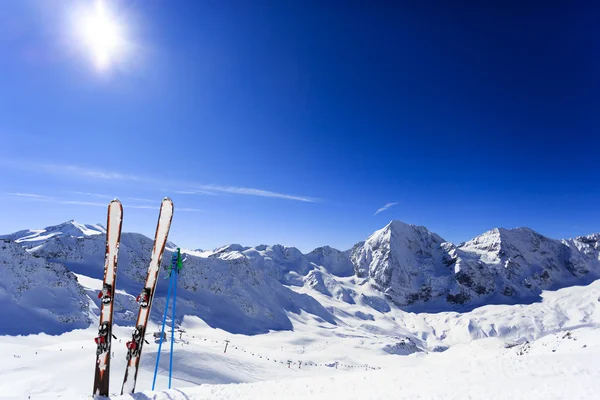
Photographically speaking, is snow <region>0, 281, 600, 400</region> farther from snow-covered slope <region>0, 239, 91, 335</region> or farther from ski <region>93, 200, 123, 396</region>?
snow-covered slope <region>0, 239, 91, 335</region>

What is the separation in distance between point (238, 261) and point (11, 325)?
85514 mm

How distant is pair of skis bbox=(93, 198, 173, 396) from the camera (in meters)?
14.1

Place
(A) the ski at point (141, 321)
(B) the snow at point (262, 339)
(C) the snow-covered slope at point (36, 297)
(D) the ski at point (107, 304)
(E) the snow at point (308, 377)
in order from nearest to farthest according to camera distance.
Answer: (D) the ski at point (107, 304) < (E) the snow at point (308, 377) < (A) the ski at point (141, 321) < (B) the snow at point (262, 339) < (C) the snow-covered slope at point (36, 297)

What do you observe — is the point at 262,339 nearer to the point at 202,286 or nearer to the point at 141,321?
the point at 202,286

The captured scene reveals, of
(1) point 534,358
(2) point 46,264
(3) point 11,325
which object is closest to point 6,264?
(2) point 46,264

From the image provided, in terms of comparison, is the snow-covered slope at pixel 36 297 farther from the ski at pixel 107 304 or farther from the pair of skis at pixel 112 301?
the ski at pixel 107 304

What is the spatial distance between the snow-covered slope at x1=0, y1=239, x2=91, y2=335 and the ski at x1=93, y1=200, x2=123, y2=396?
48222 mm

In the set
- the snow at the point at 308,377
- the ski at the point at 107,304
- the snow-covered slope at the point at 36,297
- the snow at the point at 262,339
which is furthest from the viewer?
the snow-covered slope at the point at 36,297

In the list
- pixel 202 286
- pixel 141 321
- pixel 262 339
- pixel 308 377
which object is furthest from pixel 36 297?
pixel 308 377

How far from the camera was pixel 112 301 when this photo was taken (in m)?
14.6

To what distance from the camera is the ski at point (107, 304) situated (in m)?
14.1

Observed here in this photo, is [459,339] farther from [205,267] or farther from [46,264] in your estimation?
[46,264]

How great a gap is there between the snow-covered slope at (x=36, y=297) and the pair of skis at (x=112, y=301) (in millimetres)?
48114

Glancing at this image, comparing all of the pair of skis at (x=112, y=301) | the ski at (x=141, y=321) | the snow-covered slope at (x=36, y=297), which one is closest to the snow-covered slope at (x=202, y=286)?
the snow-covered slope at (x=36, y=297)
